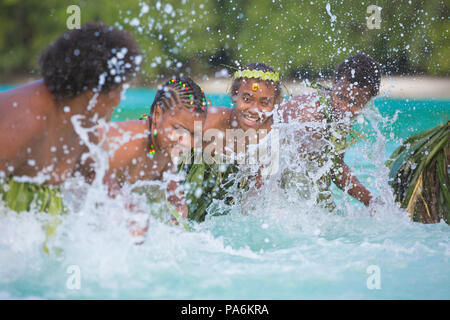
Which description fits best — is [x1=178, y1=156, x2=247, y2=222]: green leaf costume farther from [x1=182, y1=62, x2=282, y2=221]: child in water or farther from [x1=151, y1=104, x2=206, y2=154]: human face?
[x1=151, y1=104, x2=206, y2=154]: human face

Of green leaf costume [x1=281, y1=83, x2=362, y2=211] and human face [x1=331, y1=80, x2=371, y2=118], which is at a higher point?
human face [x1=331, y1=80, x2=371, y2=118]

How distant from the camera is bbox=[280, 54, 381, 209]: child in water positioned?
3.68 m

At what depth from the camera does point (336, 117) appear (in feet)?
12.3

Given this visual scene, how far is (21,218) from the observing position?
2504 millimetres

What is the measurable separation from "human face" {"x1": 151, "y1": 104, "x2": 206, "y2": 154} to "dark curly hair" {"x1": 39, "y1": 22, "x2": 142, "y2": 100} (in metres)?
0.53

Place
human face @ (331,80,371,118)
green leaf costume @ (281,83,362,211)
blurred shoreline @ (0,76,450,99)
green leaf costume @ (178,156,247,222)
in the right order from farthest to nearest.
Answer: blurred shoreline @ (0,76,450,99), green leaf costume @ (281,83,362,211), human face @ (331,80,371,118), green leaf costume @ (178,156,247,222)

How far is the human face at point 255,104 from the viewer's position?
3658 mm

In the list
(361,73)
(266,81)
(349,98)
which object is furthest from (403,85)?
(266,81)

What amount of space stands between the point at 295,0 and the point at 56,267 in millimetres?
12337

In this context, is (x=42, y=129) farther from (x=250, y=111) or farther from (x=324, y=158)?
(x=324, y=158)

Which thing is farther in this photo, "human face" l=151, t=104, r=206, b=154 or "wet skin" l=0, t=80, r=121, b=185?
"human face" l=151, t=104, r=206, b=154

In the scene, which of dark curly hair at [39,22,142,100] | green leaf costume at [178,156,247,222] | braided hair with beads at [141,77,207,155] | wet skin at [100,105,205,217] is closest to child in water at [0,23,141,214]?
dark curly hair at [39,22,142,100]

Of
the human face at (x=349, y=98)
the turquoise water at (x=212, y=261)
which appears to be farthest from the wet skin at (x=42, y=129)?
the human face at (x=349, y=98)

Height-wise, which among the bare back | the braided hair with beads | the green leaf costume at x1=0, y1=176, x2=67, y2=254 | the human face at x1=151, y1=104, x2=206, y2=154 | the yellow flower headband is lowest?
the green leaf costume at x1=0, y1=176, x2=67, y2=254
